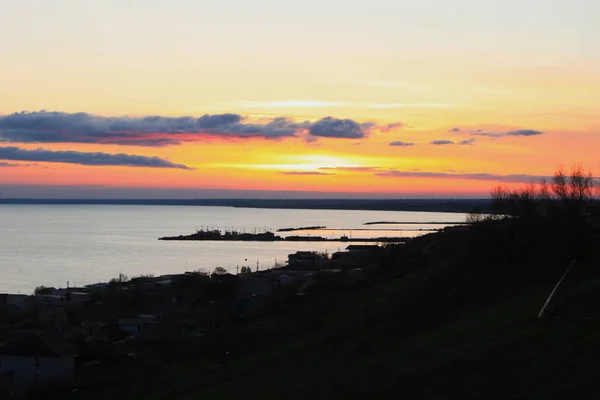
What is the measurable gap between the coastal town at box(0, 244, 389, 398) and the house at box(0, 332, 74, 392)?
0.13ft

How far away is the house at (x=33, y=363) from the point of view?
31.6 m

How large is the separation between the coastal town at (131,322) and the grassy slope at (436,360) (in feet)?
11.1

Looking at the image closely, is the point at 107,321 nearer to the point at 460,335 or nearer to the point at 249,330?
the point at 249,330

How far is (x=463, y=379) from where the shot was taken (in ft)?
65.3

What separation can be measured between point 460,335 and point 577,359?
6.92m

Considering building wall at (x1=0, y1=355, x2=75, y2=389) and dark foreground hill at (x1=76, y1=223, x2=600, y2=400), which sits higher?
dark foreground hill at (x1=76, y1=223, x2=600, y2=400)

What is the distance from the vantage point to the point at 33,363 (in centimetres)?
3164

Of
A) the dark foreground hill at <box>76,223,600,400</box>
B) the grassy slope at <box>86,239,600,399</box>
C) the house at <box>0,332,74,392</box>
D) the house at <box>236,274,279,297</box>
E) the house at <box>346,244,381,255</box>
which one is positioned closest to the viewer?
the grassy slope at <box>86,239,600,399</box>

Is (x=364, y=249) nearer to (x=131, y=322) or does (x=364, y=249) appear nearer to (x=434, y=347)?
(x=131, y=322)

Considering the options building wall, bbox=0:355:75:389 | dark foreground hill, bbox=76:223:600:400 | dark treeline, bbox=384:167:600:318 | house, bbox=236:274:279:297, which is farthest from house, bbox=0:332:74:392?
house, bbox=236:274:279:297

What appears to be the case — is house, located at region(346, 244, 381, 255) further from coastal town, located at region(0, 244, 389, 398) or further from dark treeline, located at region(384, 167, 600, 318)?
dark treeline, located at region(384, 167, 600, 318)

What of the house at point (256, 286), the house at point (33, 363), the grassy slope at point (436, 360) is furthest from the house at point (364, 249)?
the house at point (33, 363)

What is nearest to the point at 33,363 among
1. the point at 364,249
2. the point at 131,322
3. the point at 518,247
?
the point at 131,322

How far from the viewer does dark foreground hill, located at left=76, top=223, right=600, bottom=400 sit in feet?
63.2
